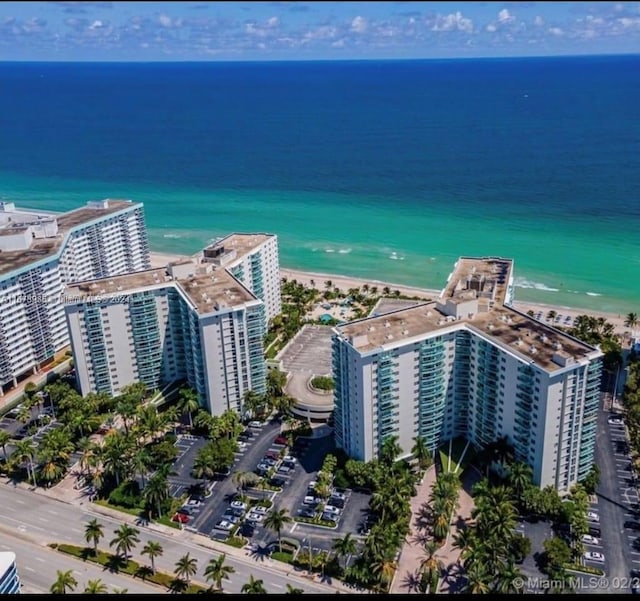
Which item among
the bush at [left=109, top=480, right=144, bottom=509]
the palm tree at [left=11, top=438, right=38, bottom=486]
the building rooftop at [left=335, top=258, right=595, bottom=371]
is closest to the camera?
the building rooftop at [left=335, top=258, right=595, bottom=371]

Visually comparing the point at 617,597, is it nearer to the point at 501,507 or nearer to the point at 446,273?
the point at 501,507

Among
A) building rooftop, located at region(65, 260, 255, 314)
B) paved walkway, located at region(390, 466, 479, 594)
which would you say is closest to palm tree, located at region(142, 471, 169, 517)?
building rooftop, located at region(65, 260, 255, 314)

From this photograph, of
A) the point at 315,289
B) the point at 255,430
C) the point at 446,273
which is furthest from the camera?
the point at 446,273

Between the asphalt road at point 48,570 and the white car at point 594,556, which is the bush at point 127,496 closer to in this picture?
the asphalt road at point 48,570

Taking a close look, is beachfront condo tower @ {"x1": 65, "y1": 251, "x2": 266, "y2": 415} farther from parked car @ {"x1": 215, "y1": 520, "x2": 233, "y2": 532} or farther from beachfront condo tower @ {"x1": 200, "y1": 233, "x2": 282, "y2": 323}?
parked car @ {"x1": 215, "y1": 520, "x2": 233, "y2": 532}

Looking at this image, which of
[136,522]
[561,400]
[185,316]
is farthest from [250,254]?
[561,400]

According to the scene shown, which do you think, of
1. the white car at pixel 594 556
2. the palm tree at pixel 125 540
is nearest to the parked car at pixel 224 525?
the palm tree at pixel 125 540
